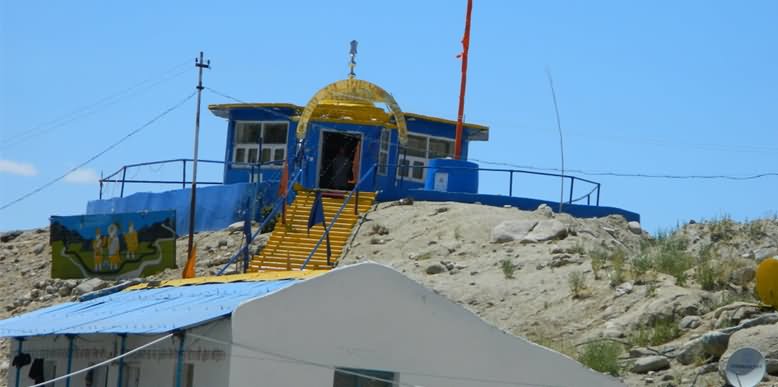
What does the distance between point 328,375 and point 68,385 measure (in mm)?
4925

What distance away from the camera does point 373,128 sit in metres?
43.5

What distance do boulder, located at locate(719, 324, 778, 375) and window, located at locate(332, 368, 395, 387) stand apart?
6.40 metres

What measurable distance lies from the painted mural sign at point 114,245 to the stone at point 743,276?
1407cm

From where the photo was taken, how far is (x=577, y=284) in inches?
1241

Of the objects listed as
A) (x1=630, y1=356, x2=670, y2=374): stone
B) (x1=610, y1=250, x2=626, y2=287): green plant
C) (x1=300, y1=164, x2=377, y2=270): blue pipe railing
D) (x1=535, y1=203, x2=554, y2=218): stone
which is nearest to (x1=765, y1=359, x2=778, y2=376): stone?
(x1=630, y1=356, x2=670, y2=374): stone

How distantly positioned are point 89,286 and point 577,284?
1249 cm

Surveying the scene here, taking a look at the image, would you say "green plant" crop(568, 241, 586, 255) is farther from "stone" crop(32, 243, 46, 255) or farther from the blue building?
"stone" crop(32, 243, 46, 255)

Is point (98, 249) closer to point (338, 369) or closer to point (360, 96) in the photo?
point (360, 96)

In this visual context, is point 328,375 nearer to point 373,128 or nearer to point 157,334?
point 157,334

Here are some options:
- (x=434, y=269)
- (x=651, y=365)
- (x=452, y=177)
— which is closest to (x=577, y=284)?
(x=434, y=269)

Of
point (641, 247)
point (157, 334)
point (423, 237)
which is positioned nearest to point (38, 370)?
point (157, 334)

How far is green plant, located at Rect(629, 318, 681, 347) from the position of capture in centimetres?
2803

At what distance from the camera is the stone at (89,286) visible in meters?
37.7

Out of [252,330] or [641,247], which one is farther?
[641,247]
